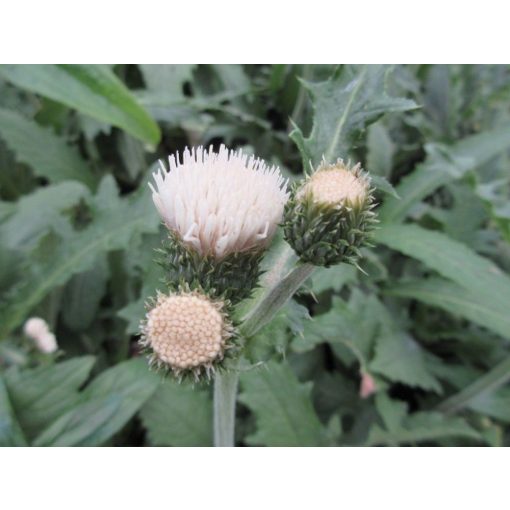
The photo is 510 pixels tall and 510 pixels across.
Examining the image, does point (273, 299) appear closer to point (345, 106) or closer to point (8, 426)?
point (345, 106)

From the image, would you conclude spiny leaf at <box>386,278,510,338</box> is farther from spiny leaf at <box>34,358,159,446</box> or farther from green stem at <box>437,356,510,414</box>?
spiny leaf at <box>34,358,159,446</box>

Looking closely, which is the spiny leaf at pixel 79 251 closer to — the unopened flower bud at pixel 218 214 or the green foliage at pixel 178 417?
the green foliage at pixel 178 417

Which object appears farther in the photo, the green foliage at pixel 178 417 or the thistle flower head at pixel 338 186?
the green foliage at pixel 178 417

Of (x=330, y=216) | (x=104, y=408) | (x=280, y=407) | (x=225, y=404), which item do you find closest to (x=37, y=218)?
(x=104, y=408)

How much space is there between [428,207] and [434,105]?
700mm

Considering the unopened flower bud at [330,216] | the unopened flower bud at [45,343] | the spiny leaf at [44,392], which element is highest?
the unopened flower bud at [330,216]

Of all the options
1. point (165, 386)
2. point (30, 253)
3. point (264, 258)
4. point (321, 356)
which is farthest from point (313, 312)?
point (264, 258)

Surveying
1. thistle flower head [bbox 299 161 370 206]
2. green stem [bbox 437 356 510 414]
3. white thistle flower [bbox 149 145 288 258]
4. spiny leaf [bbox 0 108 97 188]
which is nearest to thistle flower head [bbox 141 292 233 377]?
white thistle flower [bbox 149 145 288 258]

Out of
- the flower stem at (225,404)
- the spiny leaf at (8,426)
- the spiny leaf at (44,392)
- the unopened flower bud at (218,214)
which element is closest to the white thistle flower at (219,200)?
the unopened flower bud at (218,214)

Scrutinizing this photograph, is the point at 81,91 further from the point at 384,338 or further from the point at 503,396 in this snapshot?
the point at 503,396

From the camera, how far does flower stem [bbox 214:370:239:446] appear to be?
1.30 m

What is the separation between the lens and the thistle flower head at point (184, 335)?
981 mm

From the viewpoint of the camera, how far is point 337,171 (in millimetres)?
1054

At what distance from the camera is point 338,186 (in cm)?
103
